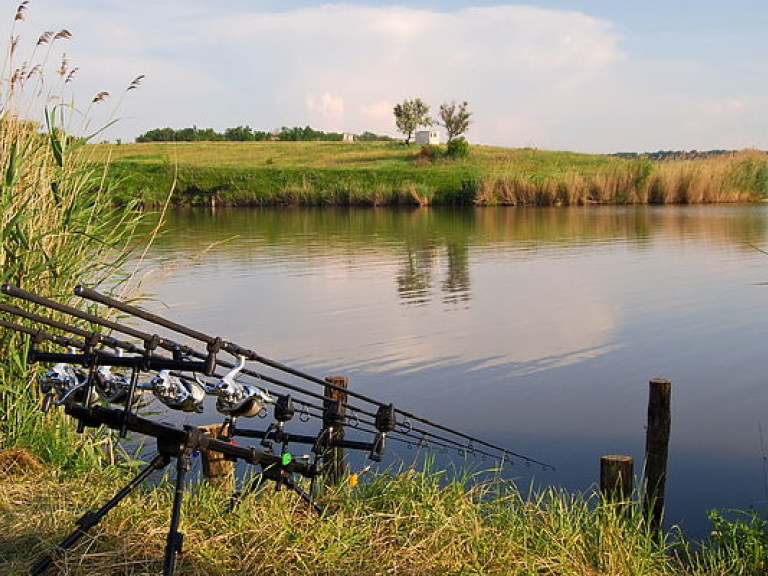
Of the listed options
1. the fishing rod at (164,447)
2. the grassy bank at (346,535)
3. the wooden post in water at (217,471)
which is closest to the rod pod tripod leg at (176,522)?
the fishing rod at (164,447)

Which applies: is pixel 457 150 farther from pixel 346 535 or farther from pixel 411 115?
pixel 346 535

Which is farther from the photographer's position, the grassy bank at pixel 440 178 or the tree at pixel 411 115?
the tree at pixel 411 115

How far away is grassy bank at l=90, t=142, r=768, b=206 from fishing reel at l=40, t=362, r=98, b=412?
26708 millimetres

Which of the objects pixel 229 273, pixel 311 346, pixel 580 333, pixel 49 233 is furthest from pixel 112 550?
pixel 229 273

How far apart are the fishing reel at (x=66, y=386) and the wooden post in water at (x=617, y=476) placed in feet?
10.7

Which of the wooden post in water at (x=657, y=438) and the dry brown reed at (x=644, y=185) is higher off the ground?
the dry brown reed at (x=644, y=185)

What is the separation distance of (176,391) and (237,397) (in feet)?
1.01

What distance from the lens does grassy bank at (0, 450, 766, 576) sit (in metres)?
4.18

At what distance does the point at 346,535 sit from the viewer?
442 centimetres

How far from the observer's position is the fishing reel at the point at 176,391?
136 inches

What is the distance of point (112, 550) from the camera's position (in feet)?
13.8

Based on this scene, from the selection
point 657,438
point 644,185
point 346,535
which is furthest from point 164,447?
point 644,185

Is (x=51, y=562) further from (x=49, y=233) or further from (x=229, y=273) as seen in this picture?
(x=229, y=273)

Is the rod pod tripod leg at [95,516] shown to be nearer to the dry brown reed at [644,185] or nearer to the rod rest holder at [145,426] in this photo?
the rod rest holder at [145,426]
